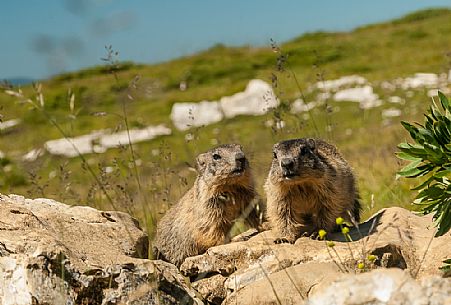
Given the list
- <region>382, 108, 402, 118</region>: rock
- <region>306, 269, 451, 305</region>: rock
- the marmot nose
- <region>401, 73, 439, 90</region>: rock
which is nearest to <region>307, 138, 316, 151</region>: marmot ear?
the marmot nose

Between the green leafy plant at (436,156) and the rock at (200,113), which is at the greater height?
the green leafy plant at (436,156)

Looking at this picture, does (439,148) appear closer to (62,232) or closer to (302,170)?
(302,170)

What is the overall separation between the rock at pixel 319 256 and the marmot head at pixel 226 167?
0.92 meters

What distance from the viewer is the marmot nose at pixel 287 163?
5.61 m

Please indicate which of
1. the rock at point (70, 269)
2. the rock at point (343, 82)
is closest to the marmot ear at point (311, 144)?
the rock at point (70, 269)

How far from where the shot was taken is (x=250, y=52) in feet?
117

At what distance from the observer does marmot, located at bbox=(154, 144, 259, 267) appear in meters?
6.38

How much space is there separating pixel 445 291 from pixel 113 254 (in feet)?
8.07

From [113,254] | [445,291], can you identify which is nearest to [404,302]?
[445,291]

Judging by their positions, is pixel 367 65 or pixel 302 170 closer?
pixel 302 170

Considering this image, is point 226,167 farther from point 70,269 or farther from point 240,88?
point 240,88

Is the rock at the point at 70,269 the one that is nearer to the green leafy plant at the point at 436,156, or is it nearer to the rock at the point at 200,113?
the green leafy plant at the point at 436,156

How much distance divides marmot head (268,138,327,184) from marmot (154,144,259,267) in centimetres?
50

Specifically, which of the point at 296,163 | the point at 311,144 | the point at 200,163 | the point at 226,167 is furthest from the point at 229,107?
the point at 296,163
